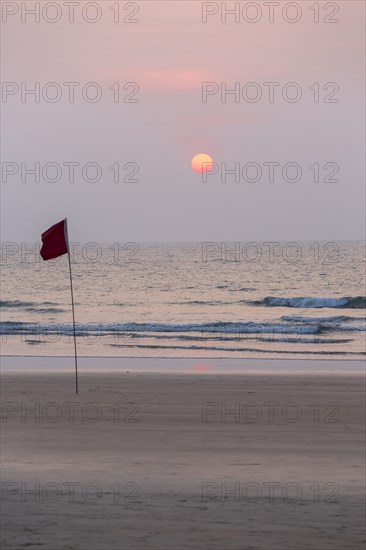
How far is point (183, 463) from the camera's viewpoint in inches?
416

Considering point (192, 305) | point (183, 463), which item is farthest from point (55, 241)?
point (192, 305)

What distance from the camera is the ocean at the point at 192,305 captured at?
91.6 ft

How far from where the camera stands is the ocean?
2793cm

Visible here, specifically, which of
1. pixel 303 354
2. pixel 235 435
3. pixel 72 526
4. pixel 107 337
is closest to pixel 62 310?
pixel 107 337

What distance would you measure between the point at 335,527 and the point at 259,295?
48663 millimetres

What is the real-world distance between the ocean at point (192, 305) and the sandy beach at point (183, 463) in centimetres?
813

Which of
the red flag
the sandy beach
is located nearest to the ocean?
the sandy beach

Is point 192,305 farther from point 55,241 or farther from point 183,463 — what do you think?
point 183,463

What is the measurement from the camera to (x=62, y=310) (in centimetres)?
5041

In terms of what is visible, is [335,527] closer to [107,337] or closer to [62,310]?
[107,337]

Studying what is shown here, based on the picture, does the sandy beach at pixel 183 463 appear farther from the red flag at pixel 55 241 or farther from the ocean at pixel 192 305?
the ocean at pixel 192 305

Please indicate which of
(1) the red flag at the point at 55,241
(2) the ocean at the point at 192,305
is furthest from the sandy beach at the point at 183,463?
(2) the ocean at the point at 192,305

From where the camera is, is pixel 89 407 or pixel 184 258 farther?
pixel 184 258

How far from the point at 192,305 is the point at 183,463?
138 feet
